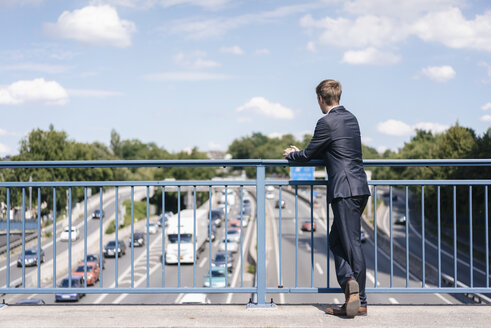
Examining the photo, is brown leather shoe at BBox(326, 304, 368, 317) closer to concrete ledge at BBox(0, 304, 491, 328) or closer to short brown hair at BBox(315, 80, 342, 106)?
concrete ledge at BBox(0, 304, 491, 328)

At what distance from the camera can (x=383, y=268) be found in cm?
4569

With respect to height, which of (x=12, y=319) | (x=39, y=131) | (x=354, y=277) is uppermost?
(x=39, y=131)

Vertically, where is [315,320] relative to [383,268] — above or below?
above

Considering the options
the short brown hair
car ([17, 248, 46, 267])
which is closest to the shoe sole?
the short brown hair

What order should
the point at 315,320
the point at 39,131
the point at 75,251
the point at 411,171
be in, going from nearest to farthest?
the point at 315,320, the point at 75,251, the point at 411,171, the point at 39,131

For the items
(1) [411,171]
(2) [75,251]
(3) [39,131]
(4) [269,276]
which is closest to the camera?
(4) [269,276]

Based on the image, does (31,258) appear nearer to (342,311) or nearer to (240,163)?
(240,163)

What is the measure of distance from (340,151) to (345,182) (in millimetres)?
280

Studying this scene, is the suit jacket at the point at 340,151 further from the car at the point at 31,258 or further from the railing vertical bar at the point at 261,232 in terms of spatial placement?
the car at the point at 31,258

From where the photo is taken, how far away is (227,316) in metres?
4.74

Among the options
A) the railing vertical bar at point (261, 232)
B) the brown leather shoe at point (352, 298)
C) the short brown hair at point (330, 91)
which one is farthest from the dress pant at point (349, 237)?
the short brown hair at point (330, 91)

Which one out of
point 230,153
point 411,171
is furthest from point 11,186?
point 230,153

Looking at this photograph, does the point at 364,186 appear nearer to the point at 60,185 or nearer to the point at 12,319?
the point at 60,185

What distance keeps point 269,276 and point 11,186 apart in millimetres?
35478
